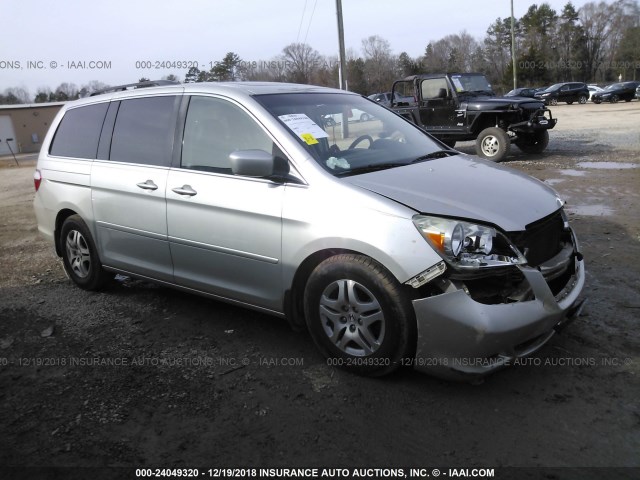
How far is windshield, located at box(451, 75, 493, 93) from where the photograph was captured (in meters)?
12.9

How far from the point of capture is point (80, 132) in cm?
489

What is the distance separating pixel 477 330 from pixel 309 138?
162cm

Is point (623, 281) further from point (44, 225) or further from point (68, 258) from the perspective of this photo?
point (44, 225)

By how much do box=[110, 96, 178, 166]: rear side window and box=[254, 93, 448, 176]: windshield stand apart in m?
0.85

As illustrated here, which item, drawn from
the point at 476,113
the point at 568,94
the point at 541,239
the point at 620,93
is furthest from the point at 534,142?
the point at 568,94

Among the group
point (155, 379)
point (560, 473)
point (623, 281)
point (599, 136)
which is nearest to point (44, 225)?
point (155, 379)

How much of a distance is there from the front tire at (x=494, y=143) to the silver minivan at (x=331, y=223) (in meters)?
8.36

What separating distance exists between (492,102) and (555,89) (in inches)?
1196

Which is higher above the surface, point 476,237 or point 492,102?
point 492,102

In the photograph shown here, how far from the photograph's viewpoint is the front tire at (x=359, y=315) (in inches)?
115

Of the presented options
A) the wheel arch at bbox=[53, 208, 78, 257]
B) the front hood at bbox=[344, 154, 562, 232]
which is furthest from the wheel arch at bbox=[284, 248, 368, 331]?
the wheel arch at bbox=[53, 208, 78, 257]

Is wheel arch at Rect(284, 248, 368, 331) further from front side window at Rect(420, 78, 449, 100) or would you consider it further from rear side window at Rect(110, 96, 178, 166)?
front side window at Rect(420, 78, 449, 100)

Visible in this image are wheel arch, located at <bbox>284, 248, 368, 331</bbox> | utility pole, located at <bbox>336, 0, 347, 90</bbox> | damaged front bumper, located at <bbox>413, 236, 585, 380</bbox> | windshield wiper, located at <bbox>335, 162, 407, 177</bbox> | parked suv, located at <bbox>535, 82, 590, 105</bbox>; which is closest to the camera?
damaged front bumper, located at <bbox>413, 236, 585, 380</bbox>

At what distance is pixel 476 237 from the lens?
9.39 feet
